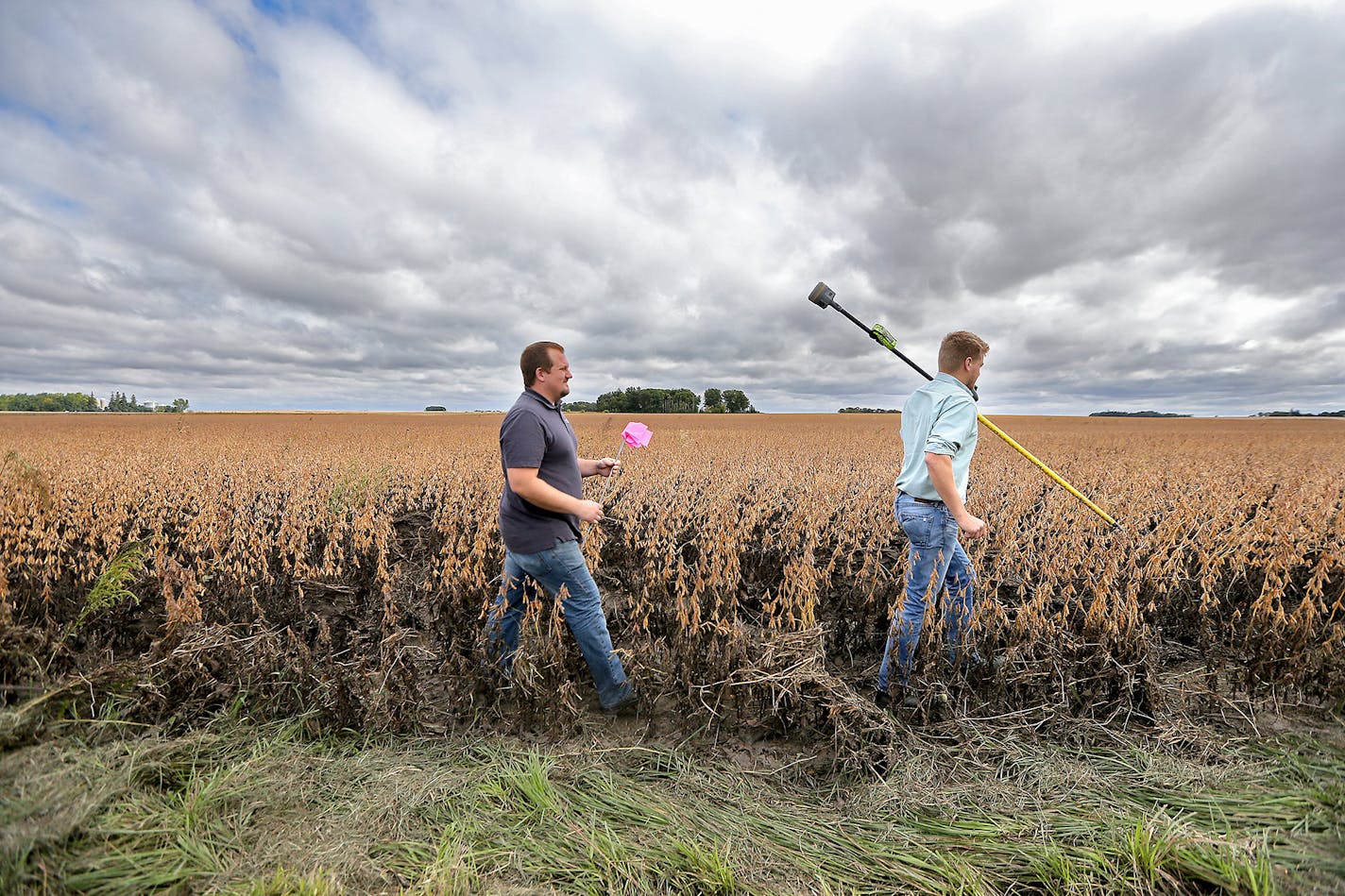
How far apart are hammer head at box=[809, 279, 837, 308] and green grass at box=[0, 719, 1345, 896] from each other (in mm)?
3127

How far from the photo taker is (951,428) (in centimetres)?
302

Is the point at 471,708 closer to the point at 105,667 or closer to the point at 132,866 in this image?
the point at 132,866

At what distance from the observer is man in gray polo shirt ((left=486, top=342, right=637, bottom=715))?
2889 millimetres

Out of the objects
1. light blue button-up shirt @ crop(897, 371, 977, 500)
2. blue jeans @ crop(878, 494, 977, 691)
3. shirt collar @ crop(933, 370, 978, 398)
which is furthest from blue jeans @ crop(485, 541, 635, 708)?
shirt collar @ crop(933, 370, 978, 398)

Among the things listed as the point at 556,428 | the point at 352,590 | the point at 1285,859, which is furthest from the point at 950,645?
the point at 352,590

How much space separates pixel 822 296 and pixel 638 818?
374 centimetres

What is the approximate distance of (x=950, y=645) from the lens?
3371 millimetres

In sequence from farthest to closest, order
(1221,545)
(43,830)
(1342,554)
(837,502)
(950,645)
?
(837,502), (1221,545), (1342,554), (950,645), (43,830)

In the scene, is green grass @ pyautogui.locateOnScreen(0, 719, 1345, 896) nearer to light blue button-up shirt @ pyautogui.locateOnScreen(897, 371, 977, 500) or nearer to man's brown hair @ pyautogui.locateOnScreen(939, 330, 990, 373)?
light blue button-up shirt @ pyautogui.locateOnScreen(897, 371, 977, 500)

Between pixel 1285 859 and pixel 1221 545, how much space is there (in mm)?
4309

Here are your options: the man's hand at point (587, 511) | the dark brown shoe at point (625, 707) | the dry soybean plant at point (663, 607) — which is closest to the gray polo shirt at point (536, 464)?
the man's hand at point (587, 511)

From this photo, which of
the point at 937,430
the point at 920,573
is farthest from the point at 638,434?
the point at 920,573

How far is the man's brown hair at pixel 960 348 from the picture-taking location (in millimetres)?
3217

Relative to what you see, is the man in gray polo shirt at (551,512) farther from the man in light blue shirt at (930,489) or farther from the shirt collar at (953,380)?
the shirt collar at (953,380)
